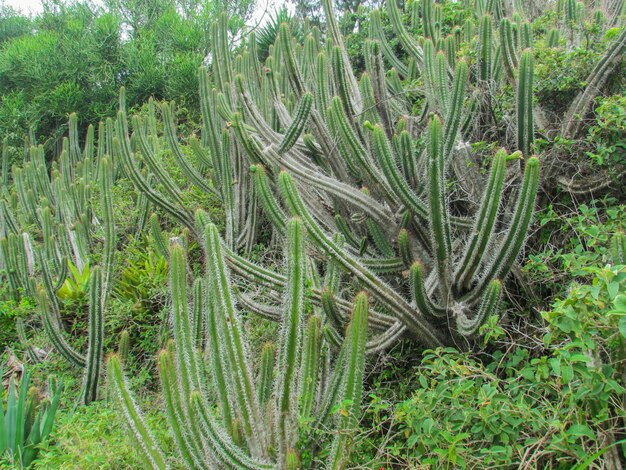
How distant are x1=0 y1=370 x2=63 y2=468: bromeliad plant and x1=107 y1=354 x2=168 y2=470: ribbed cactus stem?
4.47 feet

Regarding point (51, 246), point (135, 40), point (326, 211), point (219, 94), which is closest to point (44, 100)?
point (135, 40)

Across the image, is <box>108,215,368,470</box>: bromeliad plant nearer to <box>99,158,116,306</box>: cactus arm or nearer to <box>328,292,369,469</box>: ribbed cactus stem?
<box>328,292,369,469</box>: ribbed cactus stem

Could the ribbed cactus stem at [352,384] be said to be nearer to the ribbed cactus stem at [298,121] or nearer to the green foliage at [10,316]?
the ribbed cactus stem at [298,121]

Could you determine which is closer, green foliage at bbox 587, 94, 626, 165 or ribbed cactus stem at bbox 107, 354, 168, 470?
ribbed cactus stem at bbox 107, 354, 168, 470

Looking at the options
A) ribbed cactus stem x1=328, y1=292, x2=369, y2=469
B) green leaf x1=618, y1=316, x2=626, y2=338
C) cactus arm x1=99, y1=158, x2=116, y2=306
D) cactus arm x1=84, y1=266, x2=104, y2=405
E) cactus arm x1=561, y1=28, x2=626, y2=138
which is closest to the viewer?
green leaf x1=618, y1=316, x2=626, y2=338

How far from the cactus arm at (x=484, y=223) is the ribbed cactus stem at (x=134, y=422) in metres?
1.84

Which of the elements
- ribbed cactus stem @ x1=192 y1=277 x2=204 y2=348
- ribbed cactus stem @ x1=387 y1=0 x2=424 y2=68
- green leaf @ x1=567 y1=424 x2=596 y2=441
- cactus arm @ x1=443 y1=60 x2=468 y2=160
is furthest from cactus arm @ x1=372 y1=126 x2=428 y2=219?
ribbed cactus stem @ x1=387 y1=0 x2=424 y2=68

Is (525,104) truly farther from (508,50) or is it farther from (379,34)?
(379,34)

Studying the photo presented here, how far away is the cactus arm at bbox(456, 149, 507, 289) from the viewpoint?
2.65 meters

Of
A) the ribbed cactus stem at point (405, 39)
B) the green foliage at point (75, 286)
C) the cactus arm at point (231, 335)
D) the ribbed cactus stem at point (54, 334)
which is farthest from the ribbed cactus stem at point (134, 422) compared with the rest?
the ribbed cactus stem at point (405, 39)

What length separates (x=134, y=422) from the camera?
2.43 metres

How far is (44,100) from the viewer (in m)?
10.9

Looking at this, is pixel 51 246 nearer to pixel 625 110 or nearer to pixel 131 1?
pixel 625 110

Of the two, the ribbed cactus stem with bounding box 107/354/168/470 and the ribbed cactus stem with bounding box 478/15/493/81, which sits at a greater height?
the ribbed cactus stem with bounding box 478/15/493/81
